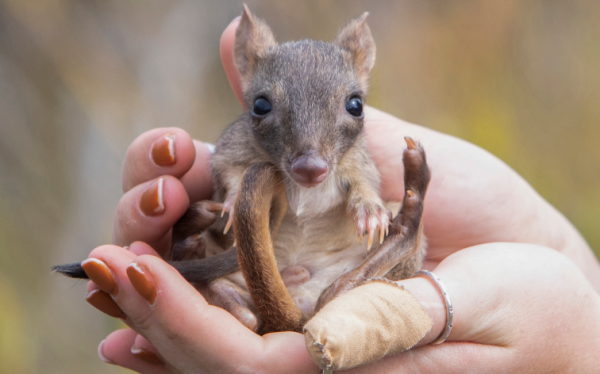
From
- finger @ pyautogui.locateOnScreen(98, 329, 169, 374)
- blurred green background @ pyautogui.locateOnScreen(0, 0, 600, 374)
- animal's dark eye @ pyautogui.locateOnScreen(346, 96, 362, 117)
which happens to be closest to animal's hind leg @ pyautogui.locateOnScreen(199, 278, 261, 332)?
finger @ pyautogui.locateOnScreen(98, 329, 169, 374)

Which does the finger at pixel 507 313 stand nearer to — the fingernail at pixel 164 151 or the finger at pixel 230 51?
the fingernail at pixel 164 151

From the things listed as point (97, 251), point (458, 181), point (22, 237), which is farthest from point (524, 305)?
point (22, 237)

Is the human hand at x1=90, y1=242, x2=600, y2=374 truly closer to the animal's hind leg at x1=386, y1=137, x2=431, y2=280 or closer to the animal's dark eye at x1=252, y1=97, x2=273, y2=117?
the animal's hind leg at x1=386, y1=137, x2=431, y2=280

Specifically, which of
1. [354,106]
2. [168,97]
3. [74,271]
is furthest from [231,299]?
[168,97]

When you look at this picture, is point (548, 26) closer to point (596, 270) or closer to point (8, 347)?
point (596, 270)

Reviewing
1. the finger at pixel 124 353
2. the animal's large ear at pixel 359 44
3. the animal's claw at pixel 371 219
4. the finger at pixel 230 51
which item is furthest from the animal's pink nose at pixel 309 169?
the finger at pixel 124 353

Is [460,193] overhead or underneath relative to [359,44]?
underneath

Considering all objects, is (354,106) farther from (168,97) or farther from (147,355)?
(168,97)
